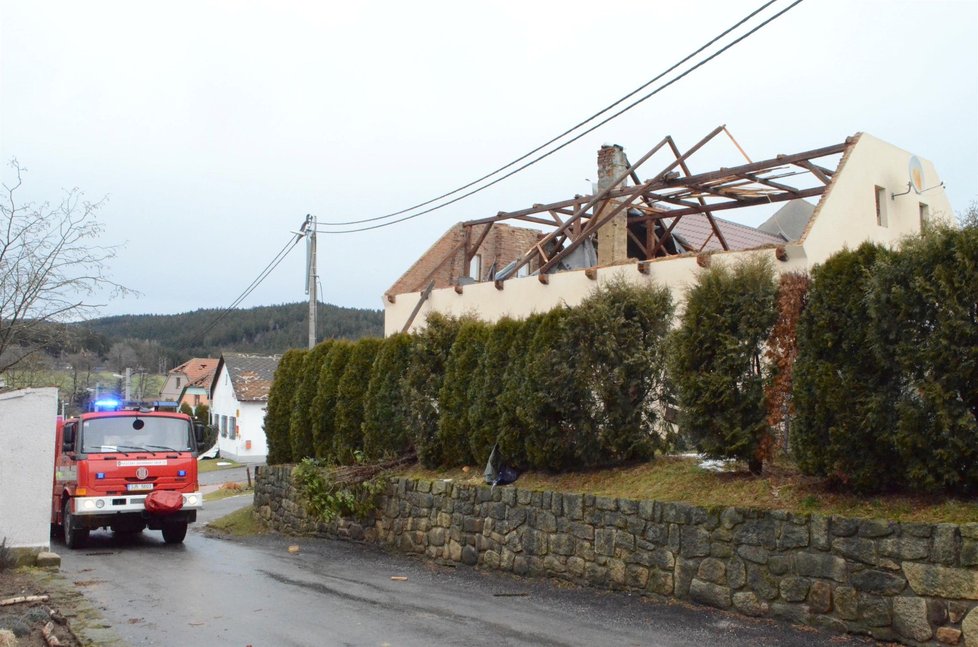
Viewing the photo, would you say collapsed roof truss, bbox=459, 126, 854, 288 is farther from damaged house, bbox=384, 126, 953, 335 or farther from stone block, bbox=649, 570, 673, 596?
stone block, bbox=649, 570, 673, 596

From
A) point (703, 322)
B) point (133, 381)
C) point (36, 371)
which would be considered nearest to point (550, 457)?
point (703, 322)

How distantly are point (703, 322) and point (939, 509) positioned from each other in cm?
291

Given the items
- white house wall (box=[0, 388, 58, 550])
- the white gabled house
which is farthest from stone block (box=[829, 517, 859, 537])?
the white gabled house

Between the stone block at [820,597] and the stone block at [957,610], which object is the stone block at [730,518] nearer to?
the stone block at [820,597]

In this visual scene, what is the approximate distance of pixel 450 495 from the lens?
12.2 meters

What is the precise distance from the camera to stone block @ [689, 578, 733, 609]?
8.27 m

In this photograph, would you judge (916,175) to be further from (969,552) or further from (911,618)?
(911,618)

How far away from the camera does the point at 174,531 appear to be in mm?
15328

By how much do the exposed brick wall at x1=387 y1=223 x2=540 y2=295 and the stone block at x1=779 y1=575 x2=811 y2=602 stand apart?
16.8 metres

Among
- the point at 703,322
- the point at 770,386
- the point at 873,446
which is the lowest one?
the point at 873,446

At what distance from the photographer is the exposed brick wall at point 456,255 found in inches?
970

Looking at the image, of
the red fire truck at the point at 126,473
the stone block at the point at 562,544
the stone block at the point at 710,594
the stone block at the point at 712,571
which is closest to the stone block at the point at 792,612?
the stone block at the point at 710,594

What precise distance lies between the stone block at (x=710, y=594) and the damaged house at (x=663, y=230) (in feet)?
10.5

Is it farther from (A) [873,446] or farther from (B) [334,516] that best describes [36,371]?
(A) [873,446]
